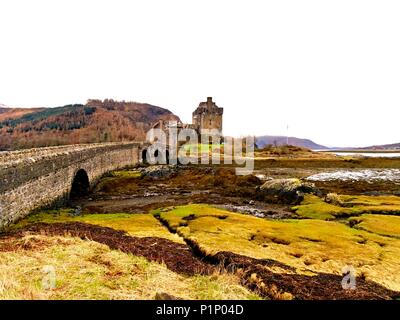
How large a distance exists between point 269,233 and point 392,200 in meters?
27.8

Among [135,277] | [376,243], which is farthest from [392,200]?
[135,277]

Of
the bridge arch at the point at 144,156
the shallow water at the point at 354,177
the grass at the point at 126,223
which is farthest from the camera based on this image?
the bridge arch at the point at 144,156

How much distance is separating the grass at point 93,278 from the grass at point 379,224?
18.6m

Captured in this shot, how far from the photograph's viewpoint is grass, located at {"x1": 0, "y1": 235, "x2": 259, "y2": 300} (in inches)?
422

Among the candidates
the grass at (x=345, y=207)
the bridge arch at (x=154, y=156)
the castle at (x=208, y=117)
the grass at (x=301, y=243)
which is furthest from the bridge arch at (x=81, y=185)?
the castle at (x=208, y=117)

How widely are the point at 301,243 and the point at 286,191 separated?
24358 mm

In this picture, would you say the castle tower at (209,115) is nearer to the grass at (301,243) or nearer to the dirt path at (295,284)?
the grass at (301,243)

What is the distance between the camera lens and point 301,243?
21.9 meters

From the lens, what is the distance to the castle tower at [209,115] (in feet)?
538

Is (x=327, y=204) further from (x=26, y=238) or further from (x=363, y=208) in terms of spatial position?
(x=26, y=238)

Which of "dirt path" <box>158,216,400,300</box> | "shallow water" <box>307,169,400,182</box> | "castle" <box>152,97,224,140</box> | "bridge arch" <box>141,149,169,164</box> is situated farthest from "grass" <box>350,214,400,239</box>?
"castle" <box>152,97,224,140</box>

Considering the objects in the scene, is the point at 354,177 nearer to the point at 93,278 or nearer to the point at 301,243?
the point at 301,243

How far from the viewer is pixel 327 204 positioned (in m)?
39.9
